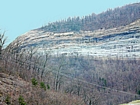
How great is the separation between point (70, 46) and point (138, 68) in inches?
1597

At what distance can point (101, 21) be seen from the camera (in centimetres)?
16138

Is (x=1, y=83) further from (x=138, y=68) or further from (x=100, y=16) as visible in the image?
(x=100, y=16)

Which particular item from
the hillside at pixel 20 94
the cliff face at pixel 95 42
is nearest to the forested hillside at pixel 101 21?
the cliff face at pixel 95 42

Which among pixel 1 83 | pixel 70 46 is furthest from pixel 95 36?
pixel 1 83

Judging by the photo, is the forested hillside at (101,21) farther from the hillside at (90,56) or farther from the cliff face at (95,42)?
the cliff face at (95,42)

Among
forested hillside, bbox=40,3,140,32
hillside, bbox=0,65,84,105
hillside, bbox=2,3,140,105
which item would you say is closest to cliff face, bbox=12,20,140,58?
hillside, bbox=2,3,140,105

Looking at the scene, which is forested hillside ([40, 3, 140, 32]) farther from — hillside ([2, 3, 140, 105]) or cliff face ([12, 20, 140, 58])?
cliff face ([12, 20, 140, 58])

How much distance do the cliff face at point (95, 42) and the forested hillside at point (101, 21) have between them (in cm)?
717

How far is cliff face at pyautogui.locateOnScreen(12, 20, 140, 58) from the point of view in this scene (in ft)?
387

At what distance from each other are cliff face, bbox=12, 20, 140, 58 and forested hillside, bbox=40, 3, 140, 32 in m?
7.17

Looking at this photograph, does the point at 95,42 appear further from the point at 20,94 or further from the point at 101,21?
the point at 20,94

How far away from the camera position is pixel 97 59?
362ft

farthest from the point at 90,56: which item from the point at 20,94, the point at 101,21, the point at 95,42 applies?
the point at 20,94

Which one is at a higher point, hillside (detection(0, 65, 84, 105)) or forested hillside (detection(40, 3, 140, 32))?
forested hillside (detection(40, 3, 140, 32))
